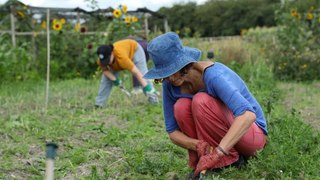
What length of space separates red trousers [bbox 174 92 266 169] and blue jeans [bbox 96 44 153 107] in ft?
11.5

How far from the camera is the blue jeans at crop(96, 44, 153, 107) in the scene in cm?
649

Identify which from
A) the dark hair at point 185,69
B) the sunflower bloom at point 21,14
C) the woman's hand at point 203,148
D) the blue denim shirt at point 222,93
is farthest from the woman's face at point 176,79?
the sunflower bloom at point 21,14

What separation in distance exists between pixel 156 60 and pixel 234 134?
55 cm

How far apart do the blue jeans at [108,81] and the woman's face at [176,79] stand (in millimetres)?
3716

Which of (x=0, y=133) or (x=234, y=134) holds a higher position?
(x=234, y=134)

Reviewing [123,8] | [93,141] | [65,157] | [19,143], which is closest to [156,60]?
[65,157]

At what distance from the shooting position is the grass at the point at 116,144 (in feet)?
9.57

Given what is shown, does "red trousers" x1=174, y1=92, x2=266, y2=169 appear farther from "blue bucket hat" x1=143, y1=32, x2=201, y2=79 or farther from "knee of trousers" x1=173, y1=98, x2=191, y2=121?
"blue bucket hat" x1=143, y1=32, x2=201, y2=79

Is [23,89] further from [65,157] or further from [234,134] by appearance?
[234,134]

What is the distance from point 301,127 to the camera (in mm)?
3588

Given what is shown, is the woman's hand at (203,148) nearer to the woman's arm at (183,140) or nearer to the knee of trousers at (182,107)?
the woman's arm at (183,140)

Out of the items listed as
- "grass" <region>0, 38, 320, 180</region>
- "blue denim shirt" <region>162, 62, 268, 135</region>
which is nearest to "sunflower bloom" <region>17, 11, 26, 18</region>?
"grass" <region>0, 38, 320, 180</region>

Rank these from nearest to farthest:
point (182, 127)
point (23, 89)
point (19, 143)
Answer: point (182, 127)
point (19, 143)
point (23, 89)

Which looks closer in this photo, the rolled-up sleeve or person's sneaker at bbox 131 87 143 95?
the rolled-up sleeve
